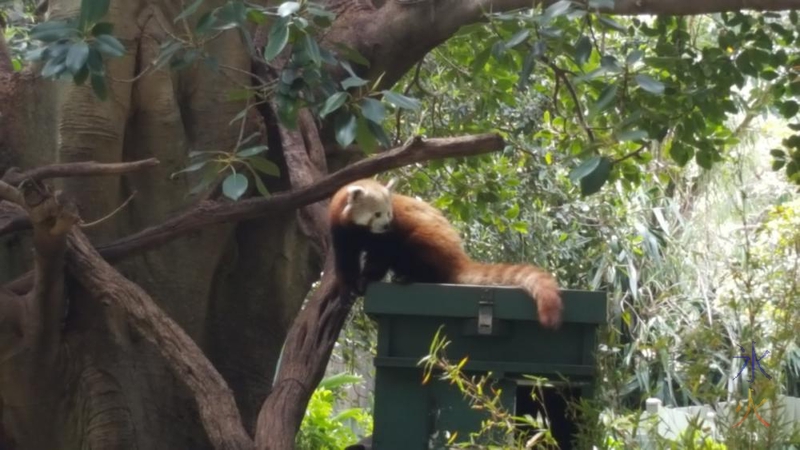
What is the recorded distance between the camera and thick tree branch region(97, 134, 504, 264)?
304 cm

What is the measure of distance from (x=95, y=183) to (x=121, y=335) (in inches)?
20.2

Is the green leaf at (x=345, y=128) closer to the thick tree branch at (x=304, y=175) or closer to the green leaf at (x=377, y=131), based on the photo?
the green leaf at (x=377, y=131)

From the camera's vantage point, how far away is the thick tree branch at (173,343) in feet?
9.61

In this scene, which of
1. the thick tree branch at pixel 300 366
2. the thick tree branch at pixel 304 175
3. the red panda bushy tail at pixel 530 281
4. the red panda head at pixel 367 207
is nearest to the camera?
the red panda bushy tail at pixel 530 281

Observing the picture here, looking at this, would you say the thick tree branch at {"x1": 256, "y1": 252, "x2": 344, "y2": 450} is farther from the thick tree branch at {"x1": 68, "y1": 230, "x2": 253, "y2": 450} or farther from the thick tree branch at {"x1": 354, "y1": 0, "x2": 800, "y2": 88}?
the thick tree branch at {"x1": 354, "y1": 0, "x2": 800, "y2": 88}

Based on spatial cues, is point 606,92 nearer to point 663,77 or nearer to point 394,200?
point 663,77

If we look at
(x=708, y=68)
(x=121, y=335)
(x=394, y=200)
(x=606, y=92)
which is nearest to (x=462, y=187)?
(x=394, y=200)

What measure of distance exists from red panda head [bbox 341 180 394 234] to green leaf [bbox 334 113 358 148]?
4.18 ft

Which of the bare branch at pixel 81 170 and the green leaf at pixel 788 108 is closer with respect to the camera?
the bare branch at pixel 81 170

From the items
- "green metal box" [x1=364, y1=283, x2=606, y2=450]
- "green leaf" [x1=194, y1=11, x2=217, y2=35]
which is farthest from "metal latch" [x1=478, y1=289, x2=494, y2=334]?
"green leaf" [x1=194, y1=11, x2=217, y2=35]

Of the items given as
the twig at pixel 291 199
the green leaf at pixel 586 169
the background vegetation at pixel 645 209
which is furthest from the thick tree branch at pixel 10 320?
the green leaf at pixel 586 169

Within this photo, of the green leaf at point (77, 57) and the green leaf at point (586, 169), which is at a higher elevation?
the green leaf at point (77, 57)

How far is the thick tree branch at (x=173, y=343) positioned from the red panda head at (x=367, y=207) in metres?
1.14

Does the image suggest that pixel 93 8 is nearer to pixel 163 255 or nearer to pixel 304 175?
pixel 304 175
